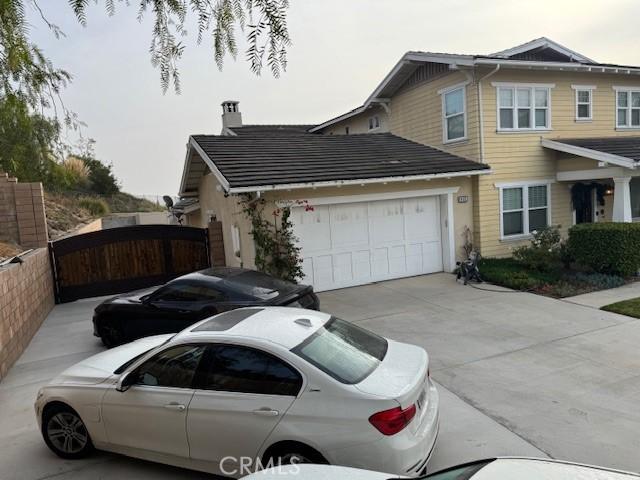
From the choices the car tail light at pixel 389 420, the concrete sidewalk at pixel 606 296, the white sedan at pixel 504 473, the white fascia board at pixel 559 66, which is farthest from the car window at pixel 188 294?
the white fascia board at pixel 559 66

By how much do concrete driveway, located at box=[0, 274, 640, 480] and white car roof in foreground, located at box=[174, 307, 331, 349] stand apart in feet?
4.21

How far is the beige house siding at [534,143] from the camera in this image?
43.5 feet

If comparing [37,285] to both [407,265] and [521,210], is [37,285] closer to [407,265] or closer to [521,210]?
[407,265]

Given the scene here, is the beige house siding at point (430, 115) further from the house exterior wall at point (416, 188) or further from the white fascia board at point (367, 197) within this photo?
the white fascia board at point (367, 197)

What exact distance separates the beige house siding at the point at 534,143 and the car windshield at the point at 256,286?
25.0ft

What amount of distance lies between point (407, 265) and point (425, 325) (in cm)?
429

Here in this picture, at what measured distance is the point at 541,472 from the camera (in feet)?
7.75

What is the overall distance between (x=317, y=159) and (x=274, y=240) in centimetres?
283

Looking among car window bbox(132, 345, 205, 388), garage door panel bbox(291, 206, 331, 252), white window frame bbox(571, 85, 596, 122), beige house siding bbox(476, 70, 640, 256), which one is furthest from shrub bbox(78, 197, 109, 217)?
car window bbox(132, 345, 205, 388)

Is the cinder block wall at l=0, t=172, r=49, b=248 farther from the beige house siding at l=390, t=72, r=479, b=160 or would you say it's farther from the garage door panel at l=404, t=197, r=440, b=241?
the beige house siding at l=390, t=72, r=479, b=160

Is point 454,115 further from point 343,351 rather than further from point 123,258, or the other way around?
point 343,351

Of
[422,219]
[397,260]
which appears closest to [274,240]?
[397,260]

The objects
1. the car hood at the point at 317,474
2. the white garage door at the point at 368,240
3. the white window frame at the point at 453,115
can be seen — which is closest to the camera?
the car hood at the point at 317,474

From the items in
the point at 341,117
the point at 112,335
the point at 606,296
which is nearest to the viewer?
the point at 112,335
